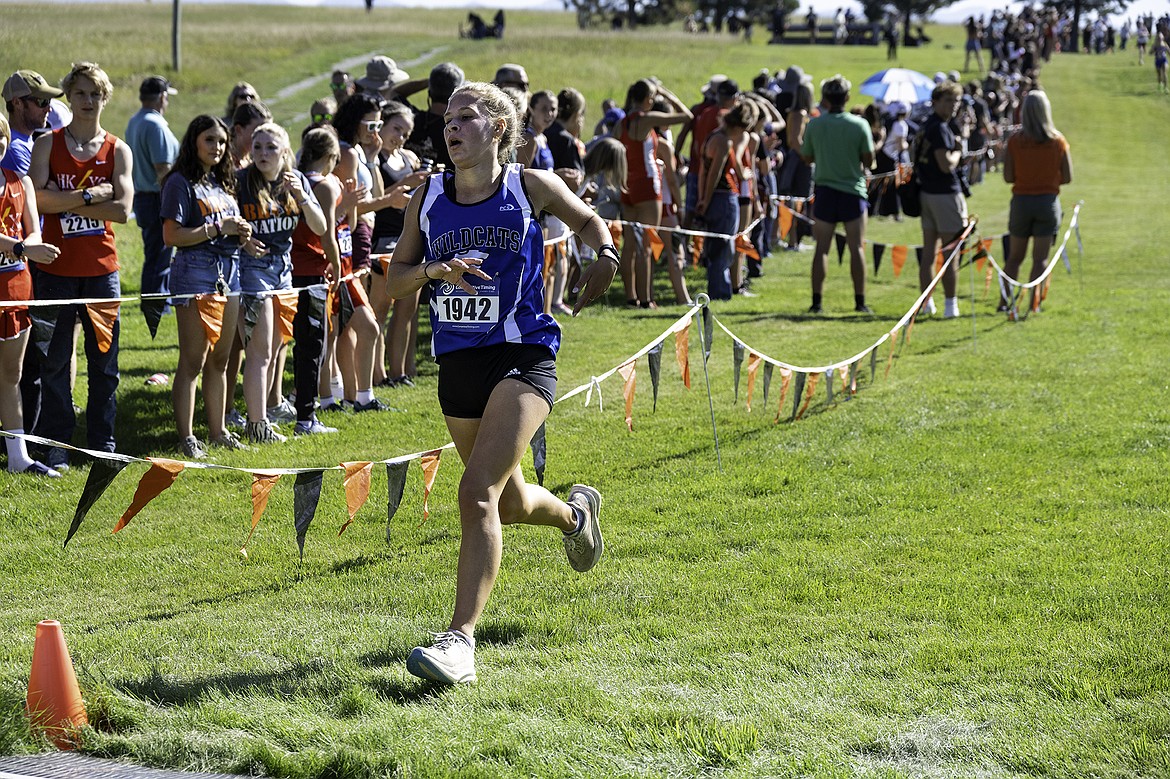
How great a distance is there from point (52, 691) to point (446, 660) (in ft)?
4.02

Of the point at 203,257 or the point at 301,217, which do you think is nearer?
the point at 203,257

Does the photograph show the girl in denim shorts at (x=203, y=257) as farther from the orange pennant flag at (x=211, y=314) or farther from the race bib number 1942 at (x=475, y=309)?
the race bib number 1942 at (x=475, y=309)

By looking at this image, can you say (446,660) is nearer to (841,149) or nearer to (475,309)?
(475,309)

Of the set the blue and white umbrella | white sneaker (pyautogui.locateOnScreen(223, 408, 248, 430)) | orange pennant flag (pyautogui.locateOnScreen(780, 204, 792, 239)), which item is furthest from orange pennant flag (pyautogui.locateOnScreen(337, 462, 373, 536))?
the blue and white umbrella

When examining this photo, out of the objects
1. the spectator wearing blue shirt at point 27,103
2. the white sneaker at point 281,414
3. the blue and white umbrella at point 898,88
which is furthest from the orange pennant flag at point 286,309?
the blue and white umbrella at point 898,88

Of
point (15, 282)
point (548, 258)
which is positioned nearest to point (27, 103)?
point (15, 282)

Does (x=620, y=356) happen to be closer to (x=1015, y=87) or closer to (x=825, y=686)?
(x=825, y=686)

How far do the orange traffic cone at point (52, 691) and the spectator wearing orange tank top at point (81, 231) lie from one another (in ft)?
12.0

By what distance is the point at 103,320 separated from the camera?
24.5 ft

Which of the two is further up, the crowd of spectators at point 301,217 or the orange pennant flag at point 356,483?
the crowd of spectators at point 301,217

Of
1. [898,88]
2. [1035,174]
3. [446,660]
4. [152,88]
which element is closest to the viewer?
[446,660]

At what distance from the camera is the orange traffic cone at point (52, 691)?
13.2 feet

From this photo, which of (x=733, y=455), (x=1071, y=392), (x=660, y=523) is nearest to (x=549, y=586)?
(x=660, y=523)

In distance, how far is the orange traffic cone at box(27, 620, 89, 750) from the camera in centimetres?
404
